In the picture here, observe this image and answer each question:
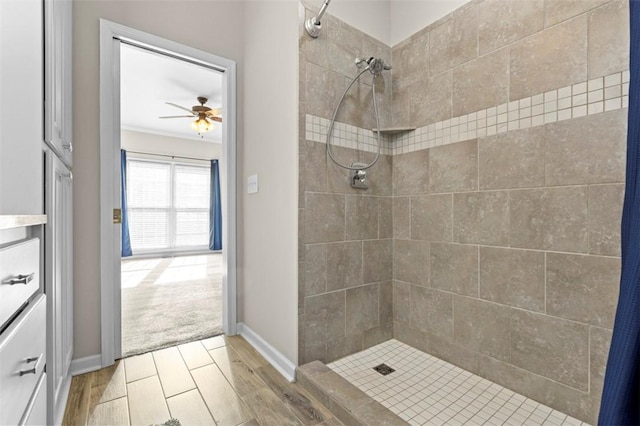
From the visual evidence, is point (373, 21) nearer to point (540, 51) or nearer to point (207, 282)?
point (540, 51)

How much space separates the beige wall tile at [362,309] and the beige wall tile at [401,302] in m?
0.15

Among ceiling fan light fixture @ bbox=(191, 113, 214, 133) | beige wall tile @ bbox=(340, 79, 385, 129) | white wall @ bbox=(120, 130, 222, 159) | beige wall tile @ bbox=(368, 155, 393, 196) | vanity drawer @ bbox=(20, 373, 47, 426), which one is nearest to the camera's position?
vanity drawer @ bbox=(20, 373, 47, 426)

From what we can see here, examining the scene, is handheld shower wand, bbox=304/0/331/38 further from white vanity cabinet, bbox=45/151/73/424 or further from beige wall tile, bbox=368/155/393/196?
white vanity cabinet, bbox=45/151/73/424

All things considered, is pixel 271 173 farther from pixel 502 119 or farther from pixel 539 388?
pixel 539 388

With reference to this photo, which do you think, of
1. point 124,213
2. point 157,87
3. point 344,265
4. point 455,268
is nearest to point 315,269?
point 344,265

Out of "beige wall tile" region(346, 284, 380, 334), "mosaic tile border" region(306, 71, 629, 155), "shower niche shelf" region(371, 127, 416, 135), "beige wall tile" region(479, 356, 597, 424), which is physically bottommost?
"beige wall tile" region(479, 356, 597, 424)

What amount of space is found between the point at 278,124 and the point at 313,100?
27 centimetres

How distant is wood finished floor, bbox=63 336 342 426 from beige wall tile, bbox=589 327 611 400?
41.9 inches

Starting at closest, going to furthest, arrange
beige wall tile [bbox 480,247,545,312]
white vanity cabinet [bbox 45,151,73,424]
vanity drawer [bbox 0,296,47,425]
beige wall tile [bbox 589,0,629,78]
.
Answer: vanity drawer [bbox 0,296,47,425] < white vanity cabinet [bbox 45,151,73,424] < beige wall tile [bbox 589,0,629,78] < beige wall tile [bbox 480,247,545,312]

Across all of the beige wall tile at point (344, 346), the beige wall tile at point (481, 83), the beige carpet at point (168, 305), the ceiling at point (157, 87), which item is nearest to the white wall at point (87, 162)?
the beige carpet at point (168, 305)

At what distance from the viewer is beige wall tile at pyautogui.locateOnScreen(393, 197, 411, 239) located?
1.89 meters

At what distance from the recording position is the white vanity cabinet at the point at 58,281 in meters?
0.97

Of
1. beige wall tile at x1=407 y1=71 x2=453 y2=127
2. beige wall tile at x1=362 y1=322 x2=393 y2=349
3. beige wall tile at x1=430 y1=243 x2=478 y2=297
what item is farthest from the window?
beige wall tile at x1=430 y1=243 x2=478 y2=297

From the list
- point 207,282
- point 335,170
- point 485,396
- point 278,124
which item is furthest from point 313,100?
point 207,282
